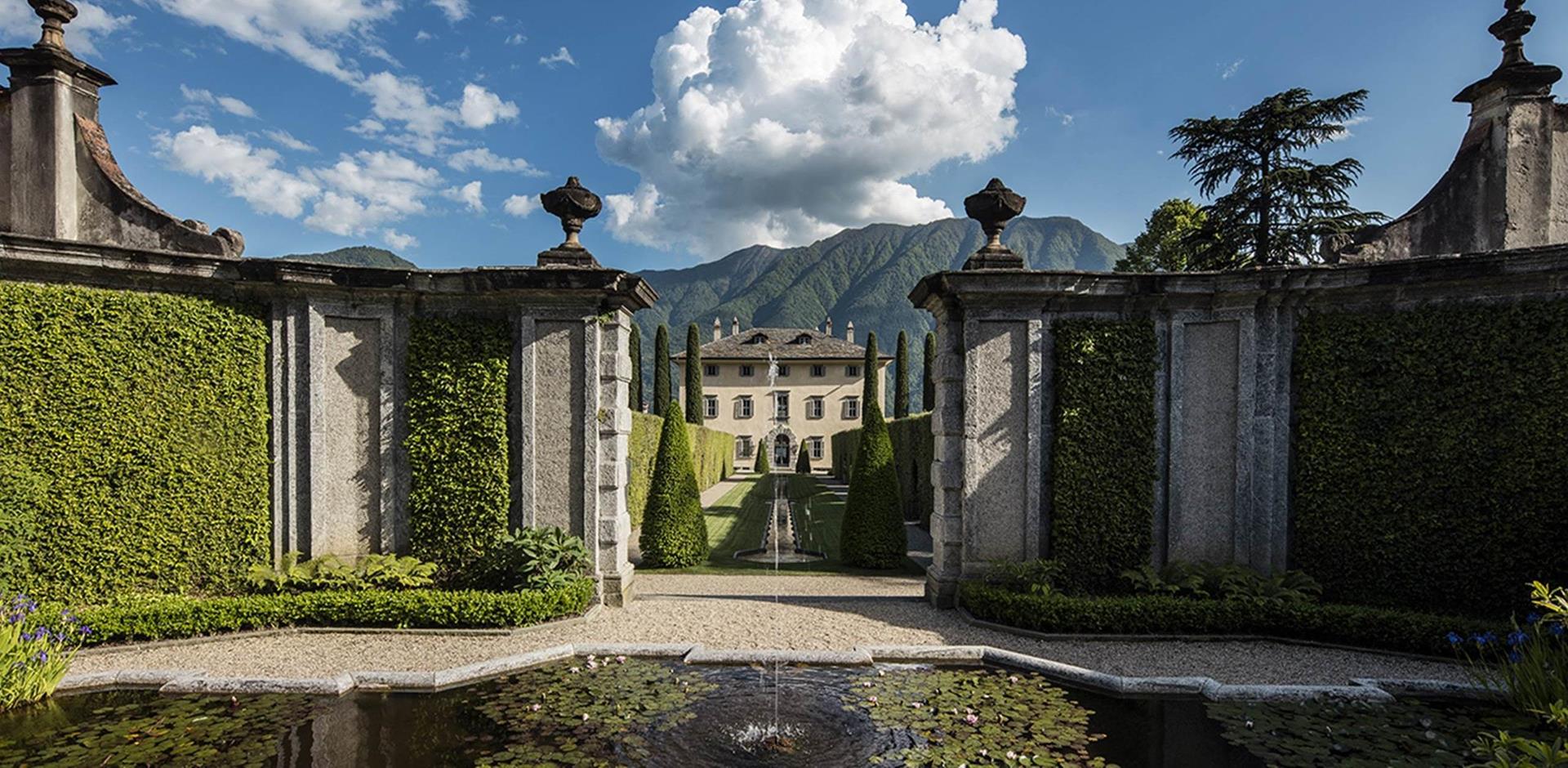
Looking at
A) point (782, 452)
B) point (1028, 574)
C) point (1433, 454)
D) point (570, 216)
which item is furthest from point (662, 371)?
point (1433, 454)

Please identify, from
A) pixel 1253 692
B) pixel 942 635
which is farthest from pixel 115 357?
pixel 1253 692

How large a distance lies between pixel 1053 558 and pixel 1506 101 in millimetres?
9497

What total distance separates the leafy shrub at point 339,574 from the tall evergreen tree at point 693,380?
108 ft

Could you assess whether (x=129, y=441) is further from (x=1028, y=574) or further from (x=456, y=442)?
(x=1028, y=574)

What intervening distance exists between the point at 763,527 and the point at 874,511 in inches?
262

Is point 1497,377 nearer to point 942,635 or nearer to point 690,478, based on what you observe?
point 942,635

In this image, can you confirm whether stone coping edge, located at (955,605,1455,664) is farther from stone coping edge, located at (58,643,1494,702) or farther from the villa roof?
the villa roof

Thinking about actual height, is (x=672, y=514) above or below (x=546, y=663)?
above

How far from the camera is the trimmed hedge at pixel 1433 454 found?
26.7 ft

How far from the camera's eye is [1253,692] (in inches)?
271

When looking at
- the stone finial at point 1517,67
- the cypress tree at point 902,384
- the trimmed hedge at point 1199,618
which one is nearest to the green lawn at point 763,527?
the trimmed hedge at point 1199,618

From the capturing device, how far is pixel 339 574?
9156mm

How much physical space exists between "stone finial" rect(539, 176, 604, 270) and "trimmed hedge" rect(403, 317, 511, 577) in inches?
55.0

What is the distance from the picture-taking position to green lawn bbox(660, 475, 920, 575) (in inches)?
545
